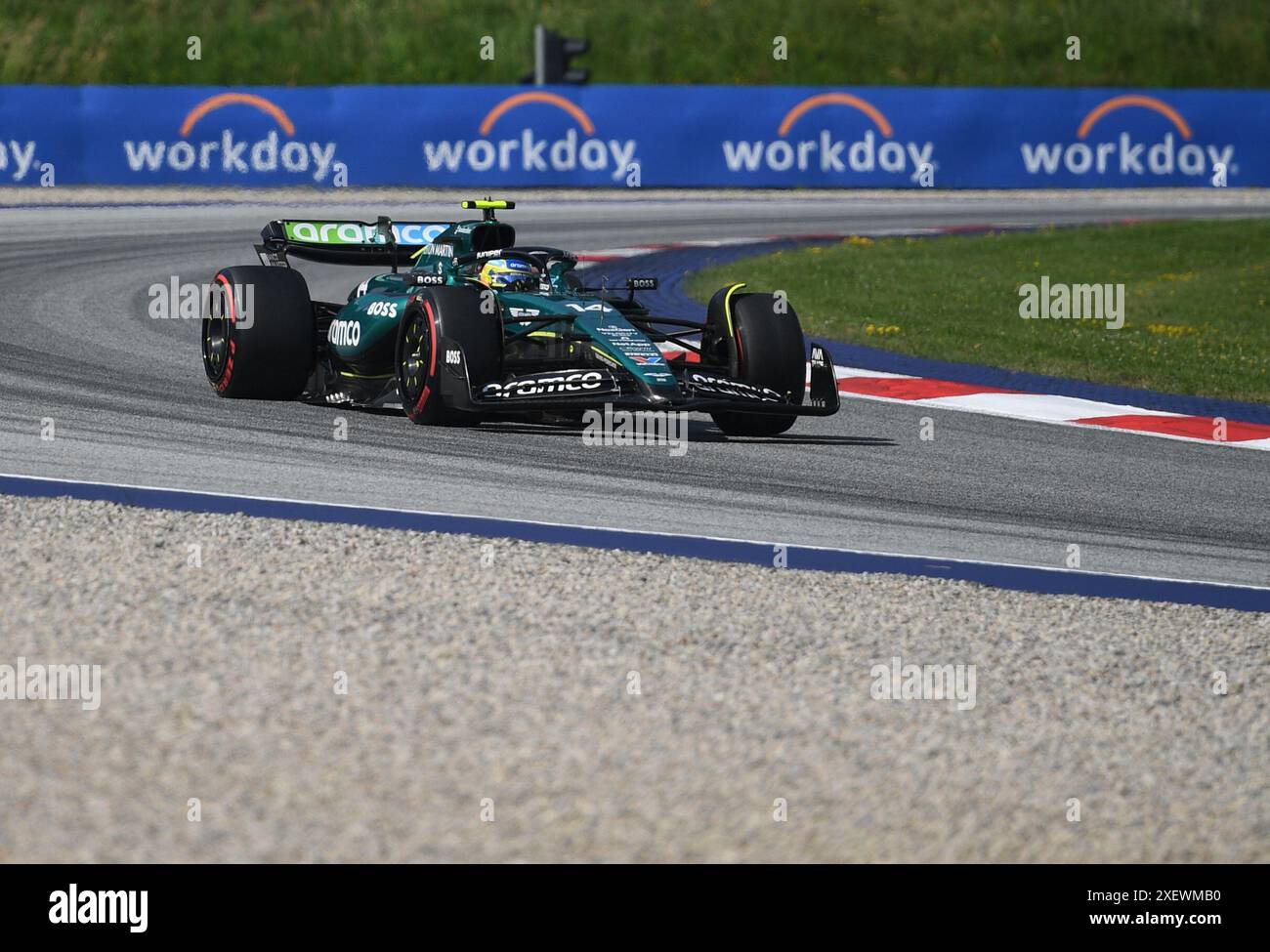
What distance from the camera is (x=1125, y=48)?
124 feet

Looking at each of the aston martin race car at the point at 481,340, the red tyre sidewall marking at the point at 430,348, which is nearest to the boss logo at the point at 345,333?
the aston martin race car at the point at 481,340

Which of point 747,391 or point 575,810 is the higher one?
point 747,391

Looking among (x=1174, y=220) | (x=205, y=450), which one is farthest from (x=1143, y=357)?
(x=1174, y=220)

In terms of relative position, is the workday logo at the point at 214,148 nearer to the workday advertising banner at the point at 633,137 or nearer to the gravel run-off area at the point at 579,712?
the workday advertising banner at the point at 633,137

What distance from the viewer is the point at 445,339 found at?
9008mm

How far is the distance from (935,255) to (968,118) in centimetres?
1005

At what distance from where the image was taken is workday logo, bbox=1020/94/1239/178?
29938 millimetres

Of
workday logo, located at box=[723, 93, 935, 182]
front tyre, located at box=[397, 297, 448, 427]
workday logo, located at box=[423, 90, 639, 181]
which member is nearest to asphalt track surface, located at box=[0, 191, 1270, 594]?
front tyre, located at box=[397, 297, 448, 427]

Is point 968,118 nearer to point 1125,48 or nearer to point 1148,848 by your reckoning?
point 1125,48

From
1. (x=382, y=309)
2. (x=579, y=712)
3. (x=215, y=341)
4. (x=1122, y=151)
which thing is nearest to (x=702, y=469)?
(x=382, y=309)

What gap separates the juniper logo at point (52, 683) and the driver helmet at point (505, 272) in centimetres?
442

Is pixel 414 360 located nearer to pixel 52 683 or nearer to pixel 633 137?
pixel 52 683

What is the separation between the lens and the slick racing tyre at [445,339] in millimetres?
8992

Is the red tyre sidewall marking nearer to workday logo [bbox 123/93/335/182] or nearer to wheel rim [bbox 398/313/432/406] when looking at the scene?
wheel rim [bbox 398/313/432/406]
